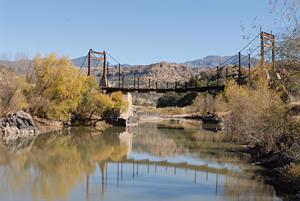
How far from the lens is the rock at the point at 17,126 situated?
33094 mm

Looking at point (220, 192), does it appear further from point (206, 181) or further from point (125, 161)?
point (125, 161)

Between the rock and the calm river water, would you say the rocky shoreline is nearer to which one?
the rock

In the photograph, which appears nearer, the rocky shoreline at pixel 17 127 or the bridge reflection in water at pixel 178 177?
the bridge reflection in water at pixel 178 177

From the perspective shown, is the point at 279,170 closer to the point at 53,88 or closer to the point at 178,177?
the point at 178,177

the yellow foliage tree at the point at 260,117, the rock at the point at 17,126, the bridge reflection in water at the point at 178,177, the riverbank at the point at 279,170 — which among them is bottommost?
the bridge reflection in water at the point at 178,177

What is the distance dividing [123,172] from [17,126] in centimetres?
1717

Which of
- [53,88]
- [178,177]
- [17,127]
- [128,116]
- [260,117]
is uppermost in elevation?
[53,88]

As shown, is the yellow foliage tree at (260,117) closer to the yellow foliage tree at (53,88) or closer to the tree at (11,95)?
the tree at (11,95)

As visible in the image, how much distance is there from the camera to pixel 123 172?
64.1ft

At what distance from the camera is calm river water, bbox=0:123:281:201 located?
48.0ft

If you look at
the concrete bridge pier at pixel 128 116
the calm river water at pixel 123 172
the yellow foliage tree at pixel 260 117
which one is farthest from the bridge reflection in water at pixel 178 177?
the concrete bridge pier at pixel 128 116

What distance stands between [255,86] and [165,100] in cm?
6087

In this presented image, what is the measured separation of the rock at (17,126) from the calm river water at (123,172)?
3.35m

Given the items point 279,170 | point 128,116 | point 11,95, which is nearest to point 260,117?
point 279,170
